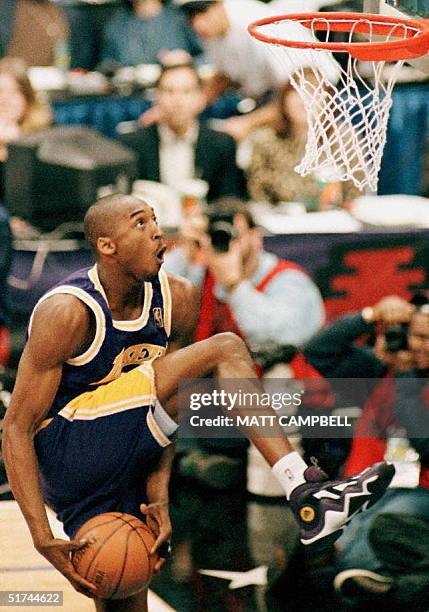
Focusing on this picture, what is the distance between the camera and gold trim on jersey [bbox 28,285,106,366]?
3.57 m

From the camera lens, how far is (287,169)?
534cm

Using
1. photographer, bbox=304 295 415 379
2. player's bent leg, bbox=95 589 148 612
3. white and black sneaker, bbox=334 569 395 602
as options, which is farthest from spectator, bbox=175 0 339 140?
player's bent leg, bbox=95 589 148 612

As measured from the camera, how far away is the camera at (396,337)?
4.93 meters

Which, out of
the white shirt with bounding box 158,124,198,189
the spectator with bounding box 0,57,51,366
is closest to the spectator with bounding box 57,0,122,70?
the spectator with bounding box 0,57,51,366

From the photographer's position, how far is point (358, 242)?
5.17 meters

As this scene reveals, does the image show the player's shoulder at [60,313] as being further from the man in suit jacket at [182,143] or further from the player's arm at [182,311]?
the man in suit jacket at [182,143]

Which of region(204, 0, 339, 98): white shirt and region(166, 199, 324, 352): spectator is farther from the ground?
region(204, 0, 339, 98): white shirt

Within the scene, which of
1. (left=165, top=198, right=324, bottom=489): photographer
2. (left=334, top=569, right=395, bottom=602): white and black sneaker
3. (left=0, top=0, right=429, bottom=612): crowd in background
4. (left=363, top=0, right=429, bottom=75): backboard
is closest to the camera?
(left=363, top=0, right=429, bottom=75): backboard

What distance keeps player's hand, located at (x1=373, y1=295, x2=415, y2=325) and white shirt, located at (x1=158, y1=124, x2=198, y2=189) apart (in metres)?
1.12

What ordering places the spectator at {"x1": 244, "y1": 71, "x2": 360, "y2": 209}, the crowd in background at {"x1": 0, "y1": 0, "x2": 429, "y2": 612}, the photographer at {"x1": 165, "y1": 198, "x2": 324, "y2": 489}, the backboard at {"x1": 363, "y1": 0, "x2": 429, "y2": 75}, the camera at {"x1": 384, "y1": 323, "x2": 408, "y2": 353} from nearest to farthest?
the backboard at {"x1": 363, "y1": 0, "x2": 429, "y2": 75}
the crowd in background at {"x1": 0, "y1": 0, "x2": 429, "y2": 612}
the camera at {"x1": 384, "y1": 323, "x2": 408, "y2": 353}
the photographer at {"x1": 165, "y1": 198, "x2": 324, "y2": 489}
the spectator at {"x1": 244, "y1": 71, "x2": 360, "y2": 209}

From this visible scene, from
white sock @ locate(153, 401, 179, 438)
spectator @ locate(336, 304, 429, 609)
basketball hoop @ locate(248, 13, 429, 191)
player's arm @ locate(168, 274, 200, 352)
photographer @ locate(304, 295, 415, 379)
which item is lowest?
spectator @ locate(336, 304, 429, 609)

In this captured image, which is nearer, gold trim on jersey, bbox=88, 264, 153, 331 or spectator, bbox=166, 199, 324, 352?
gold trim on jersey, bbox=88, 264, 153, 331

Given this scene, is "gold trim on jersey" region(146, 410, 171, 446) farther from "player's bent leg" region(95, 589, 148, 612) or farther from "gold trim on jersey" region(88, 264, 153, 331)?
"player's bent leg" region(95, 589, 148, 612)

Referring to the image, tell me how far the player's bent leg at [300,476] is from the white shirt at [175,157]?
1971 millimetres
